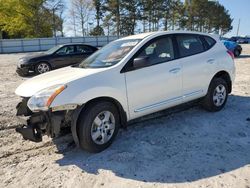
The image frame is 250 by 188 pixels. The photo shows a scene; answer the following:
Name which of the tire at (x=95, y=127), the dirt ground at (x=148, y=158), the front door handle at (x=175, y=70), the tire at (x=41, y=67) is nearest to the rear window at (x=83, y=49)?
the tire at (x=41, y=67)

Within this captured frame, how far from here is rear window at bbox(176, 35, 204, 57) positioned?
5.40 m

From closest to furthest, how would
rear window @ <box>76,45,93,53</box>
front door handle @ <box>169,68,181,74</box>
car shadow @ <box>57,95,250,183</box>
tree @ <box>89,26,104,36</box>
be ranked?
car shadow @ <box>57,95,250,183</box> → front door handle @ <box>169,68,181,74</box> → rear window @ <box>76,45,93,53</box> → tree @ <box>89,26,104,36</box>

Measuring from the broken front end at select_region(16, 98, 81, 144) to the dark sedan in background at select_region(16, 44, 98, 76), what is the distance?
861cm

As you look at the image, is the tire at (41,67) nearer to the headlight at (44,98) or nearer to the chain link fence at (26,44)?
the headlight at (44,98)

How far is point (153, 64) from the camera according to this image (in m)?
4.84

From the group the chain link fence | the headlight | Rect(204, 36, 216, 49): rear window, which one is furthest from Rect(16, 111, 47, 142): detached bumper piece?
the chain link fence

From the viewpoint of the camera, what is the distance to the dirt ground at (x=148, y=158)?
354 centimetres

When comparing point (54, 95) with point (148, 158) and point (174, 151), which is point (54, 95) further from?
point (174, 151)

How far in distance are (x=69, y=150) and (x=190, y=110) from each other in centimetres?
301

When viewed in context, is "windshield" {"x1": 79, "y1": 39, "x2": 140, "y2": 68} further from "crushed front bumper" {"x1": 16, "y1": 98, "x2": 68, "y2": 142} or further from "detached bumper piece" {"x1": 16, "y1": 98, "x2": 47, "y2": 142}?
"detached bumper piece" {"x1": 16, "y1": 98, "x2": 47, "y2": 142}

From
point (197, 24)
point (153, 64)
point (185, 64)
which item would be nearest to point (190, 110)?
point (185, 64)

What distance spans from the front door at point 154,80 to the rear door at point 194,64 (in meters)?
0.19

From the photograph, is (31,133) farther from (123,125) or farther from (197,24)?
(197,24)

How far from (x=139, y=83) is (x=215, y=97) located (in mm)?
2237
